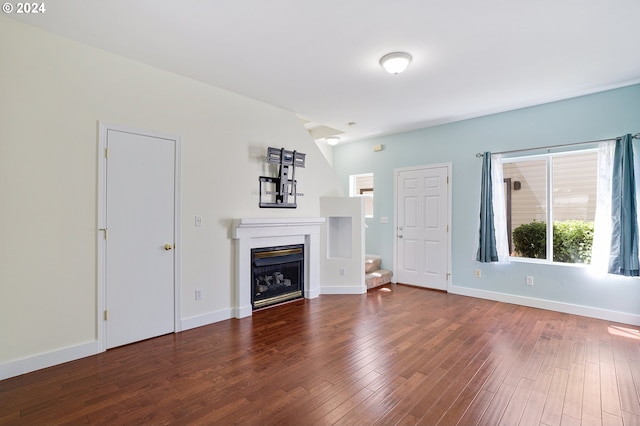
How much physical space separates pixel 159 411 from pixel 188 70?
10.6ft

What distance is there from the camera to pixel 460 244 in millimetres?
5137

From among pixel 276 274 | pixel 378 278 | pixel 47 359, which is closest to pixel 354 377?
pixel 276 274

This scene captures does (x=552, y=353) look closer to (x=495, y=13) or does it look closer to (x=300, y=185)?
(x=495, y=13)

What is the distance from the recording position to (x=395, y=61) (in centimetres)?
307

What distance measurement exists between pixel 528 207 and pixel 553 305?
1397mm

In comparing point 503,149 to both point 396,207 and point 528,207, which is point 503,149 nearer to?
point 528,207

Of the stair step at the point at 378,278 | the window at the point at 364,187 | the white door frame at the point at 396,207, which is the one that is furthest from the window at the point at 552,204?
the window at the point at 364,187

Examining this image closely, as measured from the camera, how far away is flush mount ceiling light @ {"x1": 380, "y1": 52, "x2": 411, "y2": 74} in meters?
3.03

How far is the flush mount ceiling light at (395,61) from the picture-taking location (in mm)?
3029

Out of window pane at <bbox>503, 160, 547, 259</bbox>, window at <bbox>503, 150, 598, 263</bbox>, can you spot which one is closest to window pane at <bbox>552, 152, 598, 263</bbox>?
window at <bbox>503, 150, 598, 263</bbox>

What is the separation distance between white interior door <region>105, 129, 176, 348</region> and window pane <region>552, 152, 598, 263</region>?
505 cm

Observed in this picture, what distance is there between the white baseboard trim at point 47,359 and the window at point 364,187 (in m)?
4.99

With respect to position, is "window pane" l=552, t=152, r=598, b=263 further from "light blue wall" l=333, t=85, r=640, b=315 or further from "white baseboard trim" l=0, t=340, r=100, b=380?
"white baseboard trim" l=0, t=340, r=100, b=380

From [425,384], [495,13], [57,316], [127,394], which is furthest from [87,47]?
[425,384]
